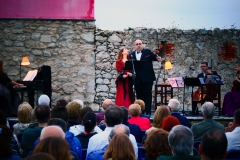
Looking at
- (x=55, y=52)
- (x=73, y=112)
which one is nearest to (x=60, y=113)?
(x=73, y=112)

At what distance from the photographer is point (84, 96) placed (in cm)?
1205

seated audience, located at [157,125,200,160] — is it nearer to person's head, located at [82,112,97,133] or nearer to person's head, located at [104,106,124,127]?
person's head, located at [104,106,124,127]

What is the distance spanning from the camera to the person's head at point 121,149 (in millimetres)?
3412

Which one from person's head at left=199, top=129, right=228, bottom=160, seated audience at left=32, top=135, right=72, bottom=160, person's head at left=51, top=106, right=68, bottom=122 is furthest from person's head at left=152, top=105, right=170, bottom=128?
seated audience at left=32, top=135, right=72, bottom=160

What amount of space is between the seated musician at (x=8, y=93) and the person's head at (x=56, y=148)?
6320 mm

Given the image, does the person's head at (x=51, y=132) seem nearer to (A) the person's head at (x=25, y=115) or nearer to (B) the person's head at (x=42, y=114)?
(B) the person's head at (x=42, y=114)

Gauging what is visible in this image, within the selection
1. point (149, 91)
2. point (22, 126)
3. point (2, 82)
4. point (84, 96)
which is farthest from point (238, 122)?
point (84, 96)

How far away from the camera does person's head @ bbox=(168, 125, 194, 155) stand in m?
3.52

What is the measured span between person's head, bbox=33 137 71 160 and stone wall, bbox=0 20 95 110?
8.97 m

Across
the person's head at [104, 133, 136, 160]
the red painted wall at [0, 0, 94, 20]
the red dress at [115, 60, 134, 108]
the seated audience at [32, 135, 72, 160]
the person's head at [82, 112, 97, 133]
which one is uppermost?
the red painted wall at [0, 0, 94, 20]

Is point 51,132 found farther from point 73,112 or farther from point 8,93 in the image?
point 8,93

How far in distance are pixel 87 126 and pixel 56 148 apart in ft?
6.70

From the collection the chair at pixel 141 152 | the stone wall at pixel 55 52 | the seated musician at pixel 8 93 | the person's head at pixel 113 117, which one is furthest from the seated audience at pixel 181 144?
the stone wall at pixel 55 52

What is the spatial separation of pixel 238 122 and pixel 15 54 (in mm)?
8065
